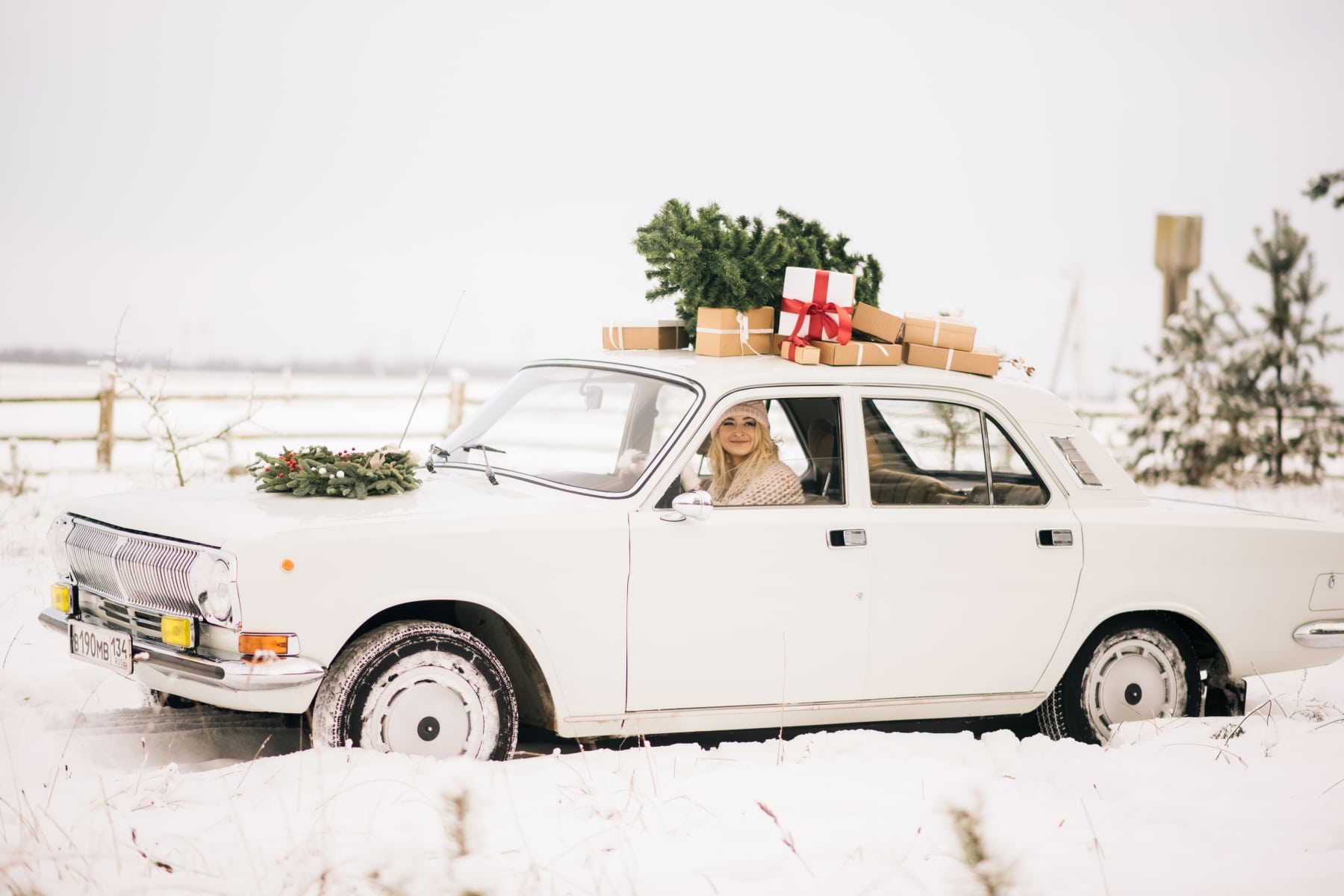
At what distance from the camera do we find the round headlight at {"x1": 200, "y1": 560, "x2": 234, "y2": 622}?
436 centimetres

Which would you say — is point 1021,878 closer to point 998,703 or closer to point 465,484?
point 998,703

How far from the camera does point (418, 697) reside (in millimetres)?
4648

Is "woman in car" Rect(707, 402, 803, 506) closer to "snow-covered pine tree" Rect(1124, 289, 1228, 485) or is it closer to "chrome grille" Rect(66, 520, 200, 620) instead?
"chrome grille" Rect(66, 520, 200, 620)

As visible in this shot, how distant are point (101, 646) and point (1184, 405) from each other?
17.0 metres

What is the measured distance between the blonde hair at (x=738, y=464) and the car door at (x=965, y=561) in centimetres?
41

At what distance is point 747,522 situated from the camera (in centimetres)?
505

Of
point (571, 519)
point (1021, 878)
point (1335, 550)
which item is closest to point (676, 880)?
point (1021, 878)

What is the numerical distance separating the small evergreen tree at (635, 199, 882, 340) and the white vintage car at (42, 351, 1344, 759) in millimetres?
335

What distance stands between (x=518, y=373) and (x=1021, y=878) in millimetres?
3111

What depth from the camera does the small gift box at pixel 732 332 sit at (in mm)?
5613

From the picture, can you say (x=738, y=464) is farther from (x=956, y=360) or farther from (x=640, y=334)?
(x=956, y=360)

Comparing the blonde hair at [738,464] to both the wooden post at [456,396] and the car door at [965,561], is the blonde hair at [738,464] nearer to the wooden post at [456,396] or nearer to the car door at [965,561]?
the car door at [965,561]

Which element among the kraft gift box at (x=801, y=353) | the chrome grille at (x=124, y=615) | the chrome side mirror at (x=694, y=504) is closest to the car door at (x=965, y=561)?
the kraft gift box at (x=801, y=353)

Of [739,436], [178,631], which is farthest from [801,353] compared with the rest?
[178,631]
